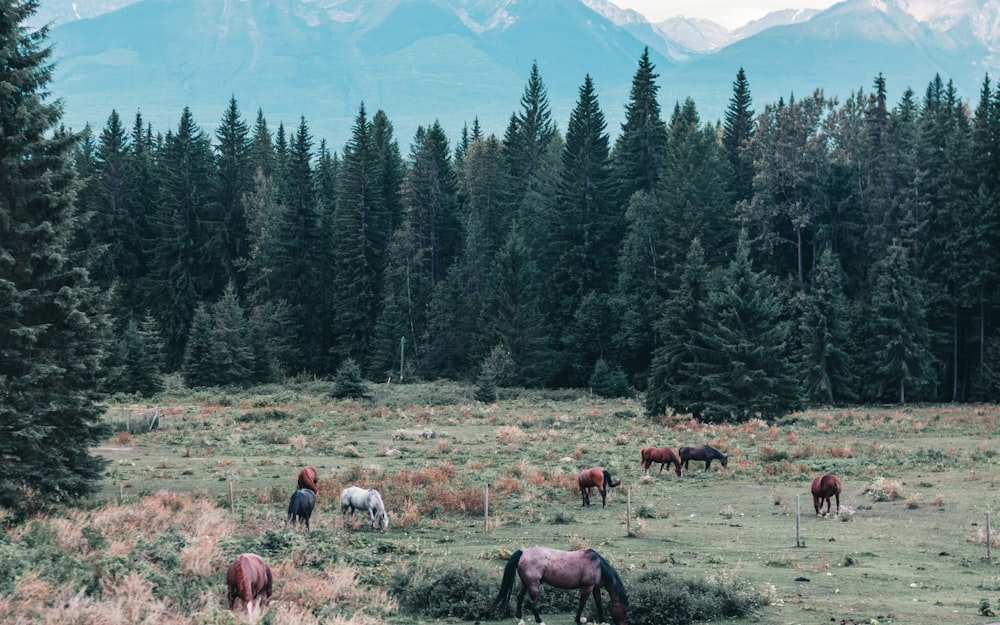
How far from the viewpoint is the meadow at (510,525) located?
1825 cm

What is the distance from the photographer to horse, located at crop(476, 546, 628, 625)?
57.0 feet

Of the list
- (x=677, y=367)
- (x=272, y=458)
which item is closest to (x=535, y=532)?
(x=272, y=458)

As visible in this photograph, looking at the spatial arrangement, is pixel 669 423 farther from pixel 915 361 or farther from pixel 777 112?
pixel 777 112

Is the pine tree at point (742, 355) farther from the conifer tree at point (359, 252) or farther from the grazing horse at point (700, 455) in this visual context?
the conifer tree at point (359, 252)

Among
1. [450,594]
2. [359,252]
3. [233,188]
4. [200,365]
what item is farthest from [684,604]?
[233,188]

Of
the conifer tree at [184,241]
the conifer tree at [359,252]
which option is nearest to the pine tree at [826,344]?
the conifer tree at [359,252]

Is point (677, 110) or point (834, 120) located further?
point (677, 110)

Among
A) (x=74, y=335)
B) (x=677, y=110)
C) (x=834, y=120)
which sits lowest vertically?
(x=74, y=335)

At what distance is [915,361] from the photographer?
240 ft

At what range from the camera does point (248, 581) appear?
1700cm

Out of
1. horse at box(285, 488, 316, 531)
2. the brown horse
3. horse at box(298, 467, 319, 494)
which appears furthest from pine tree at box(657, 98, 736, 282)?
horse at box(285, 488, 316, 531)

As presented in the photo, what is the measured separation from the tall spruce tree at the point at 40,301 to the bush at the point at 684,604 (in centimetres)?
1553

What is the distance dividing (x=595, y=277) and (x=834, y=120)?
23.6m

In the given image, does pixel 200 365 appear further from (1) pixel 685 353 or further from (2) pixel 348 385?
(1) pixel 685 353
